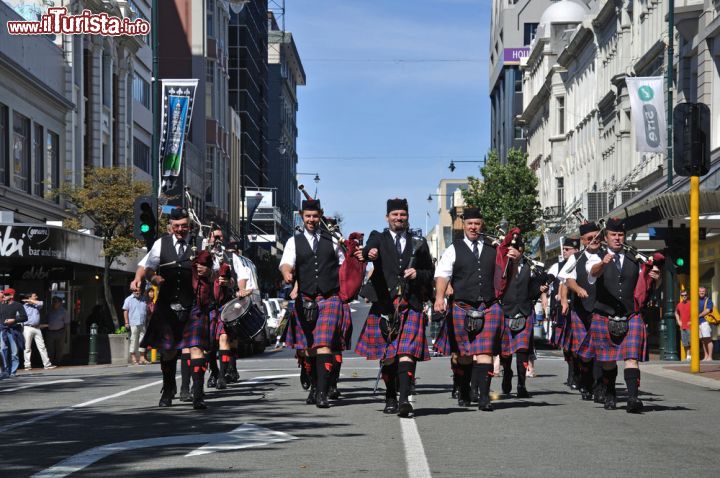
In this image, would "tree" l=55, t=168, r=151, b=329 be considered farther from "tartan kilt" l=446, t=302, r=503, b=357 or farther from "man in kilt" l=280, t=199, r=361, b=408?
"tartan kilt" l=446, t=302, r=503, b=357

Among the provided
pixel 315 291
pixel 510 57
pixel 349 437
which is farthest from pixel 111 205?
pixel 510 57

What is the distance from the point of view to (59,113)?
4778 cm

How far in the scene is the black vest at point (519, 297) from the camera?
1745 centimetres

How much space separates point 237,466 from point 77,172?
1602 inches

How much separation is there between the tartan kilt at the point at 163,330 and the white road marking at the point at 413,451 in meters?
2.84

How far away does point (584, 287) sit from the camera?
14.8 metres

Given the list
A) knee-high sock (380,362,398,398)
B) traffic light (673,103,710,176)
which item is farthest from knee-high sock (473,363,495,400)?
traffic light (673,103,710,176)

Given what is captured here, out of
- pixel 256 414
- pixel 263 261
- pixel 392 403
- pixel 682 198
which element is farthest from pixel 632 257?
pixel 263 261

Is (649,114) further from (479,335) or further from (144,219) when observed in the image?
(479,335)

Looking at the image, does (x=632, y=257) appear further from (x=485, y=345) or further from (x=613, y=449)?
(x=613, y=449)

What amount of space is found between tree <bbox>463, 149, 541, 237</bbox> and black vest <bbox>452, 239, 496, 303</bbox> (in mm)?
60513

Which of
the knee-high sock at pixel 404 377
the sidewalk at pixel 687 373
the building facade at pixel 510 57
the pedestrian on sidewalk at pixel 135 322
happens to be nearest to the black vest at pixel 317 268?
the knee-high sock at pixel 404 377

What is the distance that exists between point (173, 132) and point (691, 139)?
3585cm

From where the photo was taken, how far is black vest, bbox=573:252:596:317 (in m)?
14.7
